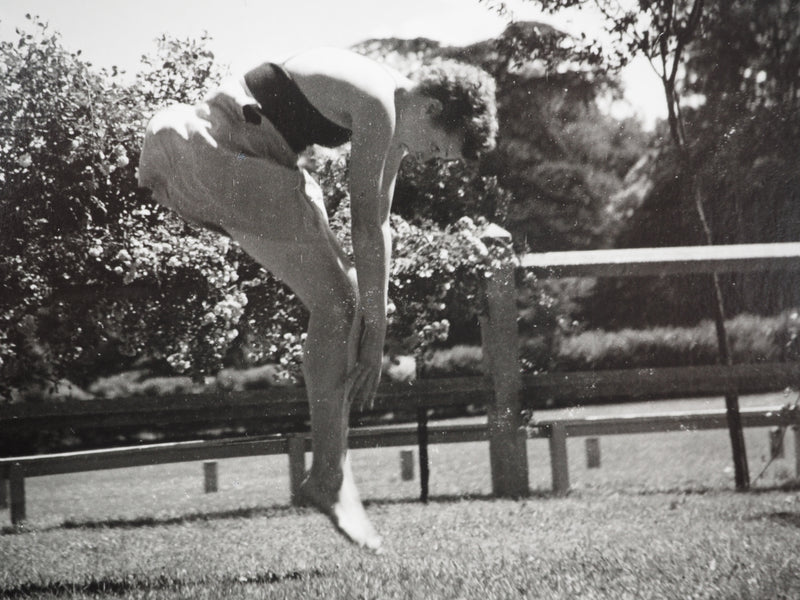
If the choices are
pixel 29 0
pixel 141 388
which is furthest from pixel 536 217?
pixel 29 0

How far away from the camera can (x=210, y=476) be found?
171 cm

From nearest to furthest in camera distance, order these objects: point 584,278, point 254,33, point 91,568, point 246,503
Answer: point 91,568 < point 254,33 < point 246,503 < point 584,278

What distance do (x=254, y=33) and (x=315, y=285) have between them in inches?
21.4

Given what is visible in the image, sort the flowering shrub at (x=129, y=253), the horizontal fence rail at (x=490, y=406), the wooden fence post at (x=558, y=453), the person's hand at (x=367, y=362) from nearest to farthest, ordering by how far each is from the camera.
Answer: the person's hand at (x=367, y=362), the flowering shrub at (x=129, y=253), the horizontal fence rail at (x=490, y=406), the wooden fence post at (x=558, y=453)

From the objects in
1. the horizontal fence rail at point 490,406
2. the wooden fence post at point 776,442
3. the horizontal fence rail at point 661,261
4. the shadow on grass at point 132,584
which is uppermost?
the horizontal fence rail at point 661,261

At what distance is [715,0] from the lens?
1828mm

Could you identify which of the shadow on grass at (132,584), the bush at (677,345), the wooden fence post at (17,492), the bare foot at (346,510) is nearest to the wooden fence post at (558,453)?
the bush at (677,345)

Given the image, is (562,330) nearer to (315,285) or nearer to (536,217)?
(536,217)

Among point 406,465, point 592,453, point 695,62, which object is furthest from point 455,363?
point 695,62

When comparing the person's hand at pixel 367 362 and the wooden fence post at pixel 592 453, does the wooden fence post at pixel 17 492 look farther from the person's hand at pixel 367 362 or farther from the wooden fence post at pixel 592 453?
the wooden fence post at pixel 592 453

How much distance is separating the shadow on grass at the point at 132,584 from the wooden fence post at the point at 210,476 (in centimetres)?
27

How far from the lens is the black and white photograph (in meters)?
1.54

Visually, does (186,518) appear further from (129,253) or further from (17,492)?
(129,253)

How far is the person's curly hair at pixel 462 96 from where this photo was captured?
156 cm
